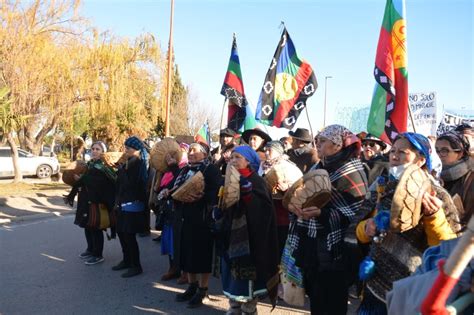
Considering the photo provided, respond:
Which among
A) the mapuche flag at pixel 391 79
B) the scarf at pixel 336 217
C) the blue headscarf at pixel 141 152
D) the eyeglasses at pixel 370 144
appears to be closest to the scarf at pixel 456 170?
the scarf at pixel 336 217

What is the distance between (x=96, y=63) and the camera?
18.0 meters

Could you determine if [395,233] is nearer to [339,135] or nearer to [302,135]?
[339,135]

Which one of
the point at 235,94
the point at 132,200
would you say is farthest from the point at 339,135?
the point at 235,94

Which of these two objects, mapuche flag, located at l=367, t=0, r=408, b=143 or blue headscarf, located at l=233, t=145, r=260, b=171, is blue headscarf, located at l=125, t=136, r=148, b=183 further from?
mapuche flag, located at l=367, t=0, r=408, b=143

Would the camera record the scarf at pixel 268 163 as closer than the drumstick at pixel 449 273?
No

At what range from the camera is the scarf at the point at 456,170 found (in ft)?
10.2

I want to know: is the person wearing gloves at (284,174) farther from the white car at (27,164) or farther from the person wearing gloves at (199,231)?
the white car at (27,164)

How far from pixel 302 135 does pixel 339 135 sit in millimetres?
4062

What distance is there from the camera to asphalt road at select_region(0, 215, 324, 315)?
4465mm

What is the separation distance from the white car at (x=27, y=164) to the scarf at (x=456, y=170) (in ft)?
61.2

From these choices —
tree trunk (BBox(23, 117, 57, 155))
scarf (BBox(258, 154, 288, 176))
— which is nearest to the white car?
tree trunk (BBox(23, 117, 57, 155))

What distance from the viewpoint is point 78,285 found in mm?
5160

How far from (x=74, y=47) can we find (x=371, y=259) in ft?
57.5

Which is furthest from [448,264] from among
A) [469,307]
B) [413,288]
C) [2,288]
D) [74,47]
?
[74,47]
